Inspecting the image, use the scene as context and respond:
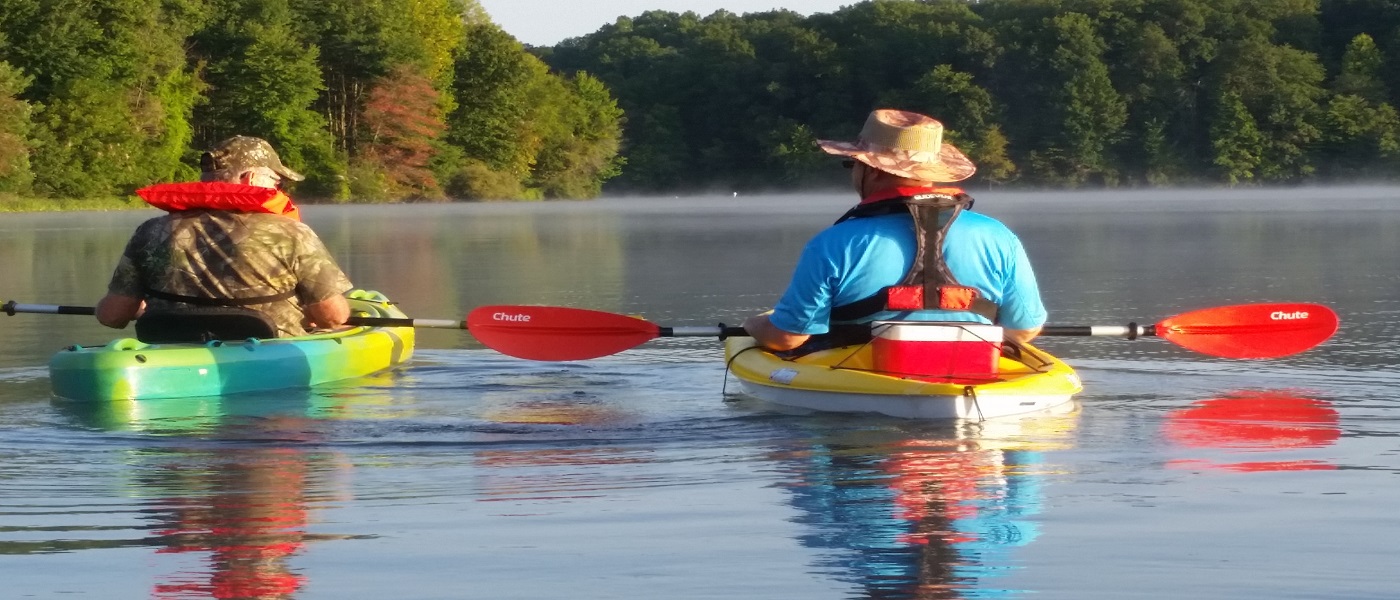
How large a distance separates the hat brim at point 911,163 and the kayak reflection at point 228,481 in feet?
7.22

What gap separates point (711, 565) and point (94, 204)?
48.0 m

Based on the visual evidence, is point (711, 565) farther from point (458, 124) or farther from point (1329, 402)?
point (458, 124)

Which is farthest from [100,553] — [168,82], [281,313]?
[168,82]

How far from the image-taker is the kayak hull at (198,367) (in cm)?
766

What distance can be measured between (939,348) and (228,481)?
104 inches

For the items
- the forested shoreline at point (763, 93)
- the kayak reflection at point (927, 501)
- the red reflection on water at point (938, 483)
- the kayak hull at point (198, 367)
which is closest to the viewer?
the kayak reflection at point (927, 501)

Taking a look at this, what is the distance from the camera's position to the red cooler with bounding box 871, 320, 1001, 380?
271 inches

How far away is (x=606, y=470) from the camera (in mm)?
5938

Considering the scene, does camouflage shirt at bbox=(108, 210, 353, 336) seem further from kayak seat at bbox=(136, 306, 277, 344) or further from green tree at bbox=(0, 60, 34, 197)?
green tree at bbox=(0, 60, 34, 197)

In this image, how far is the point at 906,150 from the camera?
6945 mm

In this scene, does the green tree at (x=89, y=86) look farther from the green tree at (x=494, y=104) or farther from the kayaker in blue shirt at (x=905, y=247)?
the kayaker in blue shirt at (x=905, y=247)

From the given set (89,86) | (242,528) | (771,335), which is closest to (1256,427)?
(771,335)

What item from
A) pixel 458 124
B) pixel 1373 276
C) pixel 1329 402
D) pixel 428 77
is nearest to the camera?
pixel 1329 402

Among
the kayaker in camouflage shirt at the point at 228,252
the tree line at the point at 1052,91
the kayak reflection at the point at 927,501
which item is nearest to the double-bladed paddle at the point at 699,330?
the kayaker in camouflage shirt at the point at 228,252
